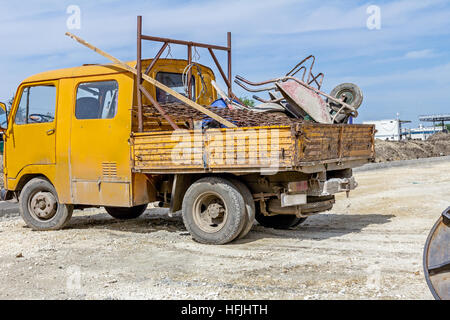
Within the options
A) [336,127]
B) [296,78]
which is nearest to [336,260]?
[336,127]

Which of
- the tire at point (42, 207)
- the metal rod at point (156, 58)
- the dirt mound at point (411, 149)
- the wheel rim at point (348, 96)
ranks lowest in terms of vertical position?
the tire at point (42, 207)

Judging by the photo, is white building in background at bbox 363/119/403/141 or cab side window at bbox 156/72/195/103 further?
white building in background at bbox 363/119/403/141

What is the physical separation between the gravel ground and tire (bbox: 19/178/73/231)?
214 mm

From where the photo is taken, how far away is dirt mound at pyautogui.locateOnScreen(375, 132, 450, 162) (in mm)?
32156

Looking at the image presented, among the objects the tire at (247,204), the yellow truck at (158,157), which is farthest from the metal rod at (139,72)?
the tire at (247,204)

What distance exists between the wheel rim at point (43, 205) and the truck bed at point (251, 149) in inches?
78.3

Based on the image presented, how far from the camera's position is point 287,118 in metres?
8.15

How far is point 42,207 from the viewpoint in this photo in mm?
9391

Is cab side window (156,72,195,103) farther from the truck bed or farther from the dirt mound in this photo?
the dirt mound

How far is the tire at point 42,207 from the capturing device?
30.4 ft

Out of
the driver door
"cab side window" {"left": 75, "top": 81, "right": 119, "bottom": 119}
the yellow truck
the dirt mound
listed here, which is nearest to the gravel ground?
the yellow truck

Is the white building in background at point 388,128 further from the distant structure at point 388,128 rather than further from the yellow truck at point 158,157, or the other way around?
the yellow truck at point 158,157

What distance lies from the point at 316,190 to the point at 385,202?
4.41 meters

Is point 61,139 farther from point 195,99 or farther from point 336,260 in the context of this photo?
point 336,260
